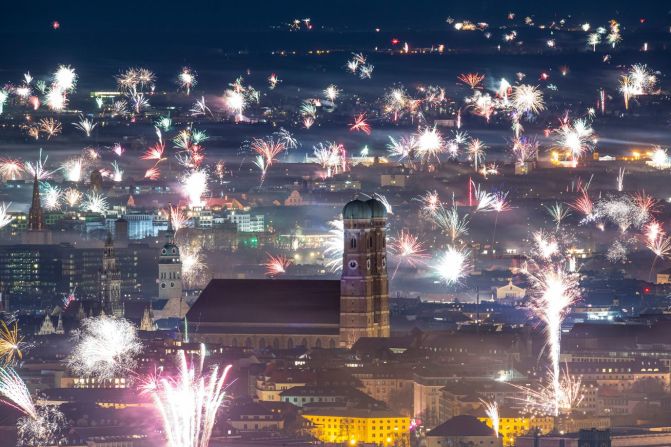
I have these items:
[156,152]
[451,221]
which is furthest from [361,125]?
[451,221]

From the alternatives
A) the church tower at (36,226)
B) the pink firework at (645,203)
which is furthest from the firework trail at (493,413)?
the church tower at (36,226)

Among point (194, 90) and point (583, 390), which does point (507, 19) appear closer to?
point (194, 90)

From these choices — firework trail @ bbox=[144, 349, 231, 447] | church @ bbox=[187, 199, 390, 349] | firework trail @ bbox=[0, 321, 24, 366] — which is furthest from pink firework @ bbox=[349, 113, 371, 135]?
firework trail @ bbox=[144, 349, 231, 447]

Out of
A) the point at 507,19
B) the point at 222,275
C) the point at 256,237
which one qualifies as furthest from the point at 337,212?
the point at 507,19

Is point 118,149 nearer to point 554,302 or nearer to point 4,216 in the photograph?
point 4,216

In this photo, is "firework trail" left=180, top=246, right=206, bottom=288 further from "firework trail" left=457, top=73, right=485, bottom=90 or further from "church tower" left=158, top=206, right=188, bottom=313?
"firework trail" left=457, top=73, right=485, bottom=90
